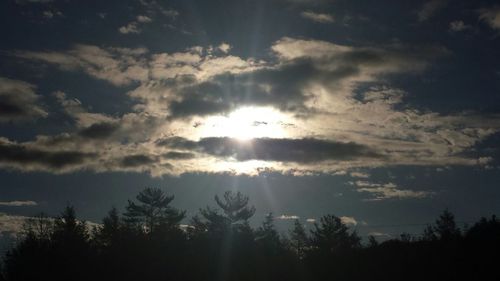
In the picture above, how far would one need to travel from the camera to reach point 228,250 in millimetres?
39844

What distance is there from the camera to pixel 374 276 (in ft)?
88.1

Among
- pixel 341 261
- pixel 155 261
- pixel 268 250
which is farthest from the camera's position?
pixel 268 250

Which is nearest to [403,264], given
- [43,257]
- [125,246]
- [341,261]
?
[341,261]

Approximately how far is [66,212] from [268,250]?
42012 mm

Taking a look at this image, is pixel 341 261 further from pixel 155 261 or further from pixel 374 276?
pixel 155 261

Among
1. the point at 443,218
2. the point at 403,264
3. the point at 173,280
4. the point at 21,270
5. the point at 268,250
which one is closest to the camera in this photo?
the point at 403,264

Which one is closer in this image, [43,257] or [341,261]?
[341,261]

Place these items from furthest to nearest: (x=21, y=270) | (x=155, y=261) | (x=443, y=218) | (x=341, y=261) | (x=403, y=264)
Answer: (x=443, y=218)
(x=21, y=270)
(x=155, y=261)
(x=341, y=261)
(x=403, y=264)

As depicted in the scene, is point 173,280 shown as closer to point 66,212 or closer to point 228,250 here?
point 228,250

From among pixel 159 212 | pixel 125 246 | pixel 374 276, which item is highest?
pixel 159 212

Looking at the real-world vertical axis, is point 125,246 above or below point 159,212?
below

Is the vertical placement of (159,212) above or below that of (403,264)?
above

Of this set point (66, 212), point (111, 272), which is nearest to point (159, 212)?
point (66, 212)

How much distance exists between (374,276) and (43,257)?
2141 cm
